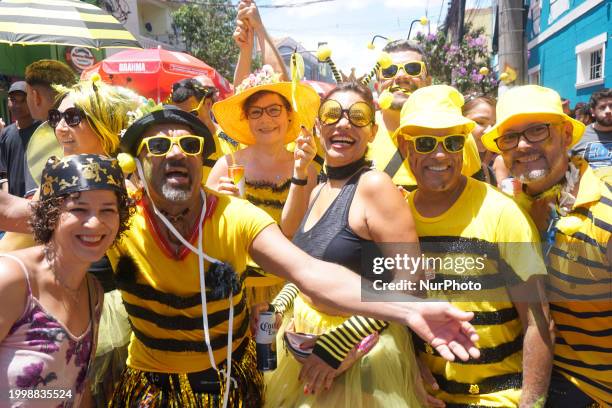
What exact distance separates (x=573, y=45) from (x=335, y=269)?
11.4m

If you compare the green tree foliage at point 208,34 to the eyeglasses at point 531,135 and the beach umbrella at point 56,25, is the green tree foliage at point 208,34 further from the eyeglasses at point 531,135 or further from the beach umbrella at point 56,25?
the eyeglasses at point 531,135

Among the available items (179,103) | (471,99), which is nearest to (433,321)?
(471,99)

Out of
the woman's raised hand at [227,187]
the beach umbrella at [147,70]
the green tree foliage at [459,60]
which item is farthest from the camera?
the green tree foliage at [459,60]

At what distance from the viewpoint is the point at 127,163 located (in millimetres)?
2049

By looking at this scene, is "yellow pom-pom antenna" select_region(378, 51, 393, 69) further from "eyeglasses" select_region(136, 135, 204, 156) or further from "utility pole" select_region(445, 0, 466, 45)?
"utility pole" select_region(445, 0, 466, 45)

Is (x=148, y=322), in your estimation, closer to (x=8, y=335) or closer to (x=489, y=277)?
(x=8, y=335)

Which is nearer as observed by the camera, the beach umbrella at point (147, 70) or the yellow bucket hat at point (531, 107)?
the yellow bucket hat at point (531, 107)

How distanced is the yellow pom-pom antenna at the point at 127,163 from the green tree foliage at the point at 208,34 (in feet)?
79.2

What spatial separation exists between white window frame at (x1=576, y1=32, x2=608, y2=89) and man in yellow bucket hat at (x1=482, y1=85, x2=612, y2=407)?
27.2 ft

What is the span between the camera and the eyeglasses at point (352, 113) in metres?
2.43

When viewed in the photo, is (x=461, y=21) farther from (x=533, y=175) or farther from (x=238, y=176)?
(x=533, y=175)

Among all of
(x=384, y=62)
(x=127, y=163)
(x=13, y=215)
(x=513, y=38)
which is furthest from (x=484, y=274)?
(x=513, y=38)

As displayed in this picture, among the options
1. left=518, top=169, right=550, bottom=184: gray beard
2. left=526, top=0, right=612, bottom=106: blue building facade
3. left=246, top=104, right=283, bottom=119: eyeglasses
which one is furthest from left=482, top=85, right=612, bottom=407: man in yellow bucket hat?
left=526, top=0, right=612, bottom=106: blue building facade

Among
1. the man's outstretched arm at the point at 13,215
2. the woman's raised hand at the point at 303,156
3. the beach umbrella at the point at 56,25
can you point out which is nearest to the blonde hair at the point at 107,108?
the man's outstretched arm at the point at 13,215
